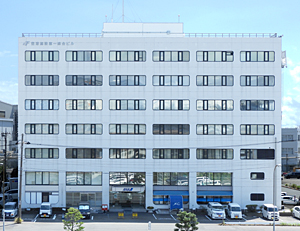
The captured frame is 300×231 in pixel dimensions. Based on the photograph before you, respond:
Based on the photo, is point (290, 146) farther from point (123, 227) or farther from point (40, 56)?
point (40, 56)

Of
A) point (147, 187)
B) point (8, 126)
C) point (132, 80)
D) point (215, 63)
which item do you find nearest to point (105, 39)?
point (132, 80)

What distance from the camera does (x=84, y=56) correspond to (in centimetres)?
5150

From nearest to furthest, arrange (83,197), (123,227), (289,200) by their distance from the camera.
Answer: (123,227) < (83,197) < (289,200)

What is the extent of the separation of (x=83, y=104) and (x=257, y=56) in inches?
1030

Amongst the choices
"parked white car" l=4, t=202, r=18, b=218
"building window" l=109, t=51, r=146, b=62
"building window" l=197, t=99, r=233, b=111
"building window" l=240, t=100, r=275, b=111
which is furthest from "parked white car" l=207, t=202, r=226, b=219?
"parked white car" l=4, t=202, r=18, b=218

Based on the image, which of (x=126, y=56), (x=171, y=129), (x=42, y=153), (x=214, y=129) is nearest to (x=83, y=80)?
(x=126, y=56)

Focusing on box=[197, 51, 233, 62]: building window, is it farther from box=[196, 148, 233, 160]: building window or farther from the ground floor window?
the ground floor window

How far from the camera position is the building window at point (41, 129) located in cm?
5138

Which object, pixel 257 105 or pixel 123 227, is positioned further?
pixel 257 105

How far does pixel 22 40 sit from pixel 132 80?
16886 mm

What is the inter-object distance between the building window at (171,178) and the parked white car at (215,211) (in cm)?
586

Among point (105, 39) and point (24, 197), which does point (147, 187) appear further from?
point (105, 39)

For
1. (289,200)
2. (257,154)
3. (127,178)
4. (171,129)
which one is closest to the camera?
(127,178)

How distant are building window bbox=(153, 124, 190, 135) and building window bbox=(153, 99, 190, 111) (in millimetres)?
2450
